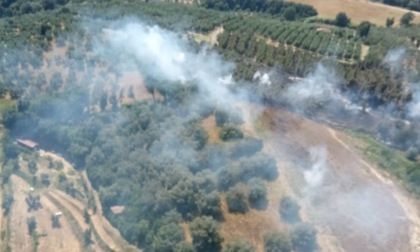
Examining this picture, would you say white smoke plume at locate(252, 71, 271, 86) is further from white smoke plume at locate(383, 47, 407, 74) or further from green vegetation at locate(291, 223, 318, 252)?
green vegetation at locate(291, 223, 318, 252)

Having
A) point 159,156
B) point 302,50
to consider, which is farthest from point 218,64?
point 159,156

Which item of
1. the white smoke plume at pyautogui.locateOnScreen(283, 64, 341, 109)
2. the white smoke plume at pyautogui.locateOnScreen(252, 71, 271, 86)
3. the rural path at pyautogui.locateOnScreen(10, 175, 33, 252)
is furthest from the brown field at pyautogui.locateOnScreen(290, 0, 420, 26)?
the rural path at pyautogui.locateOnScreen(10, 175, 33, 252)

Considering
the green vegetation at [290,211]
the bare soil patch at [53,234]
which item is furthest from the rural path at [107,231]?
the green vegetation at [290,211]

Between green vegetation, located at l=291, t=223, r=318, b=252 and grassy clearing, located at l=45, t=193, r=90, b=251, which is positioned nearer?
green vegetation, located at l=291, t=223, r=318, b=252

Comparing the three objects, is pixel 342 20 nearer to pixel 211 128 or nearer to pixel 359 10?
pixel 359 10

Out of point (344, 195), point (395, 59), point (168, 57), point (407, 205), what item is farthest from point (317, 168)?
point (168, 57)

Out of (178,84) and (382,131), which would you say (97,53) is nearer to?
(178,84)

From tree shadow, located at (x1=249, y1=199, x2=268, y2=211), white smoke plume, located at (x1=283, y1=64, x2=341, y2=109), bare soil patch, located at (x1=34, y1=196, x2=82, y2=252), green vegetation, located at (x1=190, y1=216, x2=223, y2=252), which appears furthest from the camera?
white smoke plume, located at (x1=283, y1=64, x2=341, y2=109)
